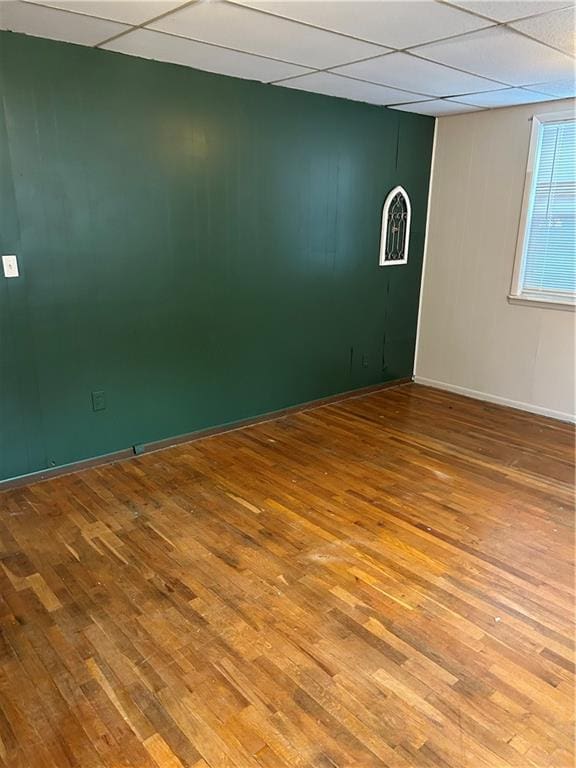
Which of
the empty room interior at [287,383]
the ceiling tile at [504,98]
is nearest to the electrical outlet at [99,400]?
the empty room interior at [287,383]

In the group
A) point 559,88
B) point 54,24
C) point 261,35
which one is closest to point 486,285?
point 559,88

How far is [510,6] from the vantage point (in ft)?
7.47

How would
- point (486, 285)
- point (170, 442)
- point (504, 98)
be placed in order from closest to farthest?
point (170, 442)
point (504, 98)
point (486, 285)

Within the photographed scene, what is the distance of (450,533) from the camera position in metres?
2.83

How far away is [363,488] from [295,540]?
72cm

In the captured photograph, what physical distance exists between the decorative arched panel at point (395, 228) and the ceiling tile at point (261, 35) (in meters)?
1.81

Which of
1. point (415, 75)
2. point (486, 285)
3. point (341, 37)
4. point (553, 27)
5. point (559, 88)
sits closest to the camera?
point (553, 27)

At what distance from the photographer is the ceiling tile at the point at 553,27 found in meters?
2.40

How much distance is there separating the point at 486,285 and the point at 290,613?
144 inches

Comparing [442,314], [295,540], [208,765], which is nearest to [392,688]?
[208,765]

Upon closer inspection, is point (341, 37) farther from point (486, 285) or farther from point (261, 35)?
point (486, 285)

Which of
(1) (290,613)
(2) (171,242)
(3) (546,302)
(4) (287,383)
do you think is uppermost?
(2) (171,242)

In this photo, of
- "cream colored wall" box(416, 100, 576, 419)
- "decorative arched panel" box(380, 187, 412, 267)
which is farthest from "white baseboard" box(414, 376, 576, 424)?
"decorative arched panel" box(380, 187, 412, 267)

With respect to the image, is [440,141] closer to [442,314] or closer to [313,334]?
[442,314]
